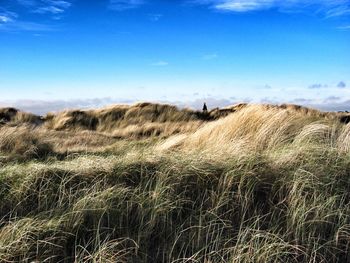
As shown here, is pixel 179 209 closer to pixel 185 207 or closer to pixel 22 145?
pixel 185 207

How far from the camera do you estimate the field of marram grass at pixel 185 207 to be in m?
4.78

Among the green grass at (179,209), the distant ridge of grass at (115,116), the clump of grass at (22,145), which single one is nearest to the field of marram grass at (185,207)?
the green grass at (179,209)

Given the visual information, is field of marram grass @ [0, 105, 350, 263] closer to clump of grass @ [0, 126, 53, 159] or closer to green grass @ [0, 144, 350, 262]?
green grass @ [0, 144, 350, 262]

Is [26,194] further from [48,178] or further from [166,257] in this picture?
[166,257]

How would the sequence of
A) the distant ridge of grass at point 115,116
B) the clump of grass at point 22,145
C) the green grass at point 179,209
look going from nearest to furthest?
the green grass at point 179,209 < the clump of grass at point 22,145 < the distant ridge of grass at point 115,116

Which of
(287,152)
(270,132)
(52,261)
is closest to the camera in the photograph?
(52,261)

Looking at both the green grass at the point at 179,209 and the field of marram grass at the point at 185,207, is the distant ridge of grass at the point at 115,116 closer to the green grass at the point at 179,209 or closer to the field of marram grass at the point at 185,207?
the field of marram grass at the point at 185,207

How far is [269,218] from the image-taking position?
17.8 feet

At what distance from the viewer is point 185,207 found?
17.8 ft

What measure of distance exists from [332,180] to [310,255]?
4.22ft

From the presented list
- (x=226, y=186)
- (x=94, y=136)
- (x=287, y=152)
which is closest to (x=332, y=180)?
(x=287, y=152)

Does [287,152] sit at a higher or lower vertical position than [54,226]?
higher

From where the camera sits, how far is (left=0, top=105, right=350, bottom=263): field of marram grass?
4781 millimetres

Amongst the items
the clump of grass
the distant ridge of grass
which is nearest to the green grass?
the clump of grass
